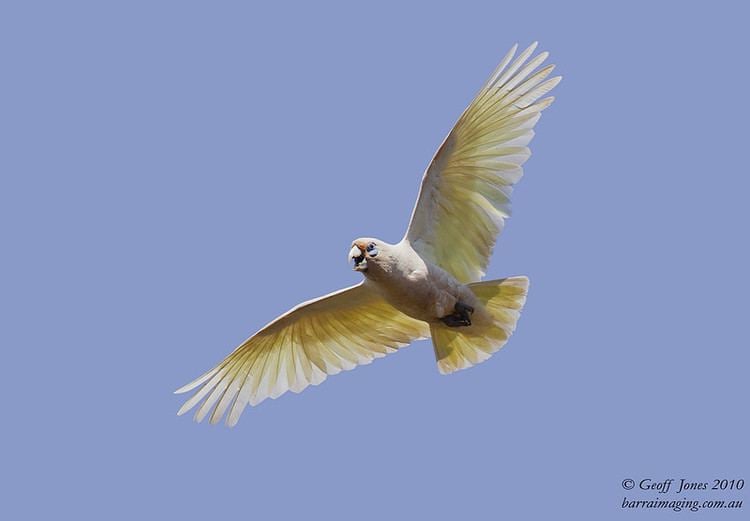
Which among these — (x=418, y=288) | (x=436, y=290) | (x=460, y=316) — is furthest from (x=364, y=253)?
(x=460, y=316)

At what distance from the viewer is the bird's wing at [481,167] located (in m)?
12.7

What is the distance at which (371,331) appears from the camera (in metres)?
13.6

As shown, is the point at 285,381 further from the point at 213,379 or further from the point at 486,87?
the point at 486,87

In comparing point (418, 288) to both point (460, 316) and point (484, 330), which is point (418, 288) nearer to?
point (460, 316)

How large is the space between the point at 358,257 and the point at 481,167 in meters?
1.28

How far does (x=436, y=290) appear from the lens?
1275 cm

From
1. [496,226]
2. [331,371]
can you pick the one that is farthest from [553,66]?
[331,371]

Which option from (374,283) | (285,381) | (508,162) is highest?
(508,162)

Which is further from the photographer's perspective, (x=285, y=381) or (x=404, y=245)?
(x=285, y=381)

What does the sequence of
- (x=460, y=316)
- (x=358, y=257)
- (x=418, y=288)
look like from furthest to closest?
(x=460, y=316) < (x=418, y=288) < (x=358, y=257)

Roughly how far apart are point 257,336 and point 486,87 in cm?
282

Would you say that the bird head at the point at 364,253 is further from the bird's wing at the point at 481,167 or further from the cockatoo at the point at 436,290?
the bird's wing at the point at 481,167

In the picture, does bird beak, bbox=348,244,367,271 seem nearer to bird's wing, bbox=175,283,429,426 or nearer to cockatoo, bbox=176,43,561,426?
cockatoo, bbox=176,43,561,426

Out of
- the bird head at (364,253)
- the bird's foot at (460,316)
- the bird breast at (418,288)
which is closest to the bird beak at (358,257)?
the bird head at (364,253)
